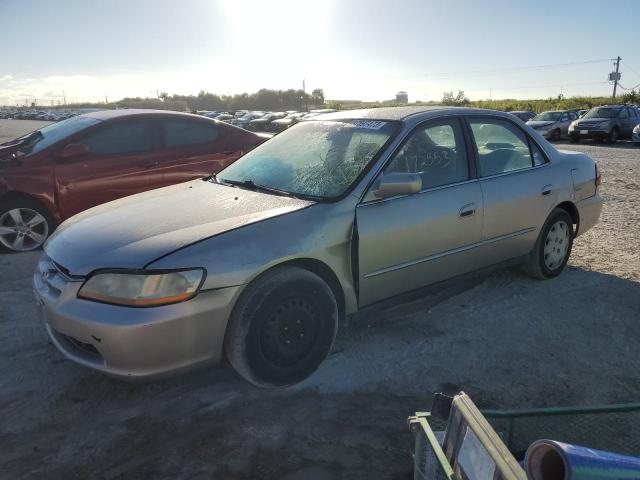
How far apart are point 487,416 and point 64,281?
224 centimetres

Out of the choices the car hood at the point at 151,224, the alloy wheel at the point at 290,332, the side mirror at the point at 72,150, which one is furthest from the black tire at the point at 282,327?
the side mirror at the point at 72,150

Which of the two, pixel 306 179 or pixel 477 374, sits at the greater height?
pixel 306 179

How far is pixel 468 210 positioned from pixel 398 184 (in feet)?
2.74

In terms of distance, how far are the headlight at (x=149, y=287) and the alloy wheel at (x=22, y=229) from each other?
3534 mm

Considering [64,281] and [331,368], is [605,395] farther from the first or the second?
[64,281]

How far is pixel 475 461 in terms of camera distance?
5.28ft

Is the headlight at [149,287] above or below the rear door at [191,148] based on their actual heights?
below

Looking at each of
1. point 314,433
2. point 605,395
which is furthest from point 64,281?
point 605,395

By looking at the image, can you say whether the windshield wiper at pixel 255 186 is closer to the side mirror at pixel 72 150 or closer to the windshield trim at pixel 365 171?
the windshield trim at pixel 365 171

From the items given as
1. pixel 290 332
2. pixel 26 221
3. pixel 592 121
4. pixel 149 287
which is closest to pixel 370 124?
pixel 290 332

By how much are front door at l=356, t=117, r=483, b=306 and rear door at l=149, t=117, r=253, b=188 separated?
3.36 metres

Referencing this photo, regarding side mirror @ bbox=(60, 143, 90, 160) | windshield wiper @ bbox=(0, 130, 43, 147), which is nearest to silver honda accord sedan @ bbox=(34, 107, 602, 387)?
side mirror @ bbox=(60, 143, 90, 160)

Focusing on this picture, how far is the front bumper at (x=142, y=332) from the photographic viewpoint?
2619 mm

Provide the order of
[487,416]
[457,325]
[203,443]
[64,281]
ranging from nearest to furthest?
[487,416] < [203,443] < [64,281] < [457,325]
